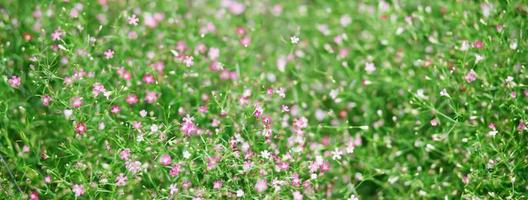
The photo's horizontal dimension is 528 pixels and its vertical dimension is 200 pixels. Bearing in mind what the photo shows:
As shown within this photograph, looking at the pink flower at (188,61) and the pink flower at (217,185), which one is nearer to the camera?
the pink flower at (217,185)

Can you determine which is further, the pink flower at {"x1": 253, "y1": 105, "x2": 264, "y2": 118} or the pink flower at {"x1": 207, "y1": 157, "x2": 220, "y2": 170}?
the pink flower at {"x1": 253, "y1": 105, "x2": 264, "y2": 118}

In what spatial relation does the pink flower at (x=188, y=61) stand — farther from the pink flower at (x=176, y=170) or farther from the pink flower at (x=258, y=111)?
the pink flower at (x=176, y=170)

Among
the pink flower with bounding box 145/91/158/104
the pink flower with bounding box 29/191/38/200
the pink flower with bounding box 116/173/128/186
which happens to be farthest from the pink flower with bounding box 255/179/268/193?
the pink flower with bounding box 29/191/38/200

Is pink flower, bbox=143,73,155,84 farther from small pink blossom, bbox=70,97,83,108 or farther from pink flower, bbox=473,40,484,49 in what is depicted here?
pink flower, bbox=473,40,484,49

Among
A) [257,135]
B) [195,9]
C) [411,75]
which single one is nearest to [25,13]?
[195,9]

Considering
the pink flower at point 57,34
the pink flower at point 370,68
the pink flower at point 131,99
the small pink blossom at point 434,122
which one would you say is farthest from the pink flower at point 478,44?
the pink flower at point 57,34

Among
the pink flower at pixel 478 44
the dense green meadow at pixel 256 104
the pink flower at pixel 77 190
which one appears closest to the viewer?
the pink flower at pixel 77 190

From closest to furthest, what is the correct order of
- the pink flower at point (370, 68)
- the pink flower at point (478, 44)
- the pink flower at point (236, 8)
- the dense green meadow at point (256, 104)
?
the dense green meadow at point (256, 104)
the pink flower at point (478, 44)
the pink flower at point (370, 68)
the pink flower at point (236, 8)

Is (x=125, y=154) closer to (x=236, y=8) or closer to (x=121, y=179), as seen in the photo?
(x=121, y=179)

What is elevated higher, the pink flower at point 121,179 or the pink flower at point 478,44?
the pink flower at point 478,44

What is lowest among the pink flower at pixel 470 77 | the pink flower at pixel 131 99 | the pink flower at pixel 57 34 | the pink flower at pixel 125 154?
the pink flower at pixel 125 154
